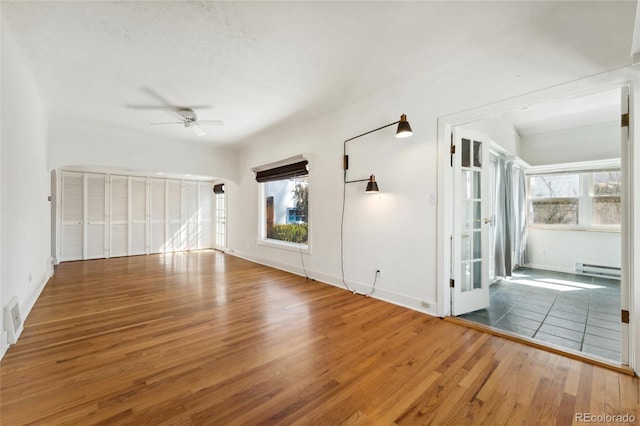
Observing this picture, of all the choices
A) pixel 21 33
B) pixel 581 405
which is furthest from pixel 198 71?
pixel 581 405

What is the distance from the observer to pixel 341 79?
3.18 m

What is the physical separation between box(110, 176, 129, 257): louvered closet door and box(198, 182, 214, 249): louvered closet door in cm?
188

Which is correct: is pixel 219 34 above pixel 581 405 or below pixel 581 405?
above

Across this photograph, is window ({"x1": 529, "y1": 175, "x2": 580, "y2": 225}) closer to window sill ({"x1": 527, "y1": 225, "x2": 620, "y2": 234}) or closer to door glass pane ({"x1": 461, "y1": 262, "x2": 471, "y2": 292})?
window sill ({"x1": 527, "y1": 225, "x2": 620, "y2": 234})

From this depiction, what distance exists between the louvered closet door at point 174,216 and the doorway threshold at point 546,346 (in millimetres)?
7580

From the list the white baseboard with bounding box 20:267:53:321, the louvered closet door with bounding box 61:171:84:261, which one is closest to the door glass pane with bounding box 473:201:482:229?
the white baseboard with bounding box 20:267:53:321

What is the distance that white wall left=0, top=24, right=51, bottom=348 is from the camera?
219 cm

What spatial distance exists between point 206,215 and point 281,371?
7450 millimetres

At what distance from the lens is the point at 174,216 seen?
305 inches

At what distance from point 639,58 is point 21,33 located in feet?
16.0

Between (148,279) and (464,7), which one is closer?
(464,7)

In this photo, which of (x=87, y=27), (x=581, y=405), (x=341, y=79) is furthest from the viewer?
(x=341, y=79)

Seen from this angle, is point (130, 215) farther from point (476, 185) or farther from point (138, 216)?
point (476, 185)

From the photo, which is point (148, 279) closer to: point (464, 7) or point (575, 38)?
point (464, 7)
